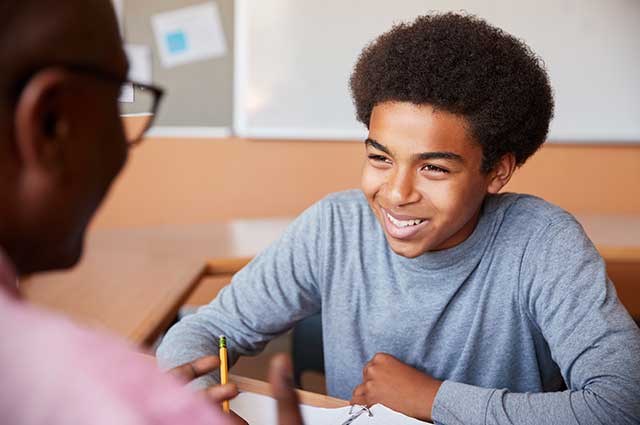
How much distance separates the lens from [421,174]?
1220 millimetres

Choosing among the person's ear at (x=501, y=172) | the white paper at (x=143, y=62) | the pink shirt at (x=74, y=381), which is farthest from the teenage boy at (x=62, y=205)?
the white paper at (x=143, y=62)

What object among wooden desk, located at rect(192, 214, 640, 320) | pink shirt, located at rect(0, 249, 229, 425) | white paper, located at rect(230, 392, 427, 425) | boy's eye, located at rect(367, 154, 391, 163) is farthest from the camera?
wooden desk, located at rect(192, 214, 640, 320)

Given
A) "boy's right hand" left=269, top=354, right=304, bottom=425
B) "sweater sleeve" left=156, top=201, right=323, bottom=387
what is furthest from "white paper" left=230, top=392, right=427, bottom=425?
"boy's right hand" left=269, top=354, right=304, bottom=425

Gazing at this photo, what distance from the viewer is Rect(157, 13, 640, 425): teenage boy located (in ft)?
3.76

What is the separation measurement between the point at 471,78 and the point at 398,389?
0.48 metres

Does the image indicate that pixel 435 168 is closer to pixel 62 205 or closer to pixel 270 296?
pixel 270 296

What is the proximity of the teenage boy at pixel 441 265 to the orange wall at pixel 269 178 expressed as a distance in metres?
1.76

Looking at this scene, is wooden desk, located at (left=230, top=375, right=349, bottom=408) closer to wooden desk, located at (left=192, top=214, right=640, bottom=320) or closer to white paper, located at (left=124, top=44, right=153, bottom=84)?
wooden desk, located at (left=192, top=214, right=640, bottom=320)

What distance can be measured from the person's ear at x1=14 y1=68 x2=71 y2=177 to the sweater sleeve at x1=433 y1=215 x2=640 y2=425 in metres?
0.76

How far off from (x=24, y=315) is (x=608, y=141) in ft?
10.1

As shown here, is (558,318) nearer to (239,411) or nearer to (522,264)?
(522,264)

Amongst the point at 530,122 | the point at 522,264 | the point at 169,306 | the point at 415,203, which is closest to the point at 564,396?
the point at 522,264

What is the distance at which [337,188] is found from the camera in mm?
3213

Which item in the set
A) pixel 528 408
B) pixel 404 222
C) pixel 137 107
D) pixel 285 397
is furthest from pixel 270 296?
pixel 285 397
